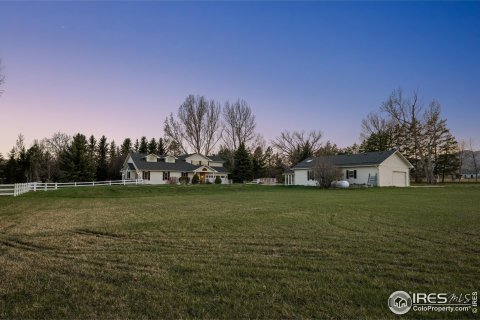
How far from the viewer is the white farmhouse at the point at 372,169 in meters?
38.0

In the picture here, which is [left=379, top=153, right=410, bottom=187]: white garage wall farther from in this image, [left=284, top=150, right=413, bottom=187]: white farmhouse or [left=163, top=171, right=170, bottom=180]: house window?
[left=163, top=171, right=170, bottom=180]: house window

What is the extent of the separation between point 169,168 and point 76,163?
547 inches

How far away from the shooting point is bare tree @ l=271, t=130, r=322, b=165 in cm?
6481

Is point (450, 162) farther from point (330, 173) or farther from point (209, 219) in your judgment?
point (209, 219)

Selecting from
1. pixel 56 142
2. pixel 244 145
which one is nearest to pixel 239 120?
pixel 244 145

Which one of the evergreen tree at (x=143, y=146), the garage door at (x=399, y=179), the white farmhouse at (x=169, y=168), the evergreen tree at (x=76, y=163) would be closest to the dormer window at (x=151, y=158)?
the white farmhouse at (x=169, y=168)

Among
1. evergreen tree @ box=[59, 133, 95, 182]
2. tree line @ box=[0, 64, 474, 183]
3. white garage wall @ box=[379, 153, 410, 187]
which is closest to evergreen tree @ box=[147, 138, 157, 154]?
tree line @ box=[0, 64, 474, 183]

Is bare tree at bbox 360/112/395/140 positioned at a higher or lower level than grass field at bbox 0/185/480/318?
higher

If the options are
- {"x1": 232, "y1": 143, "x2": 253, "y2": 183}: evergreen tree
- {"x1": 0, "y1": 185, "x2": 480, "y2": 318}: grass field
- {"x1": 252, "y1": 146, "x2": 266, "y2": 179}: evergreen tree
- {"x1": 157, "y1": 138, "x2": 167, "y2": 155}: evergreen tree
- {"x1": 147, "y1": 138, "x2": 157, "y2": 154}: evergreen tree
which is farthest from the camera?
{"x1": 157, "y1": 138, "x2": 167, "y2": 155}: evergreen tree

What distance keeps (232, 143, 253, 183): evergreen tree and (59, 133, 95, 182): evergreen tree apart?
78.8 feet

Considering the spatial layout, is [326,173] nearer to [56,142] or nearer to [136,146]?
[136,146]

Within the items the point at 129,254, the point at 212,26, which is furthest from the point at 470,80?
the point at 129,254

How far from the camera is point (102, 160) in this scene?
63.5 metres

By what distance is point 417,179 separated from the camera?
59.1 metres
